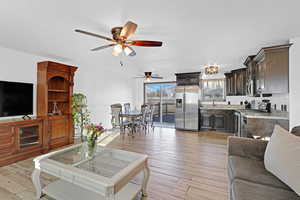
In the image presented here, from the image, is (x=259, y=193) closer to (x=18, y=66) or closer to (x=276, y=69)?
(x=276, y=69)

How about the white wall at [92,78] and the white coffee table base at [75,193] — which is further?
the white wall at [92,78]

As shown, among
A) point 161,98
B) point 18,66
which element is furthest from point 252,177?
point 161,98

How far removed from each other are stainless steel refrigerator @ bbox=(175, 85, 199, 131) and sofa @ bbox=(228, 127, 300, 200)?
11.7 ft

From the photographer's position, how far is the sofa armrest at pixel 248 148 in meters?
1.77

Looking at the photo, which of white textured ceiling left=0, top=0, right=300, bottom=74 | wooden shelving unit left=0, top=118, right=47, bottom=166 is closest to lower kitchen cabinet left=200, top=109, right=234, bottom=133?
white textured ceiling left=0, top=0, right=300, bottom=74

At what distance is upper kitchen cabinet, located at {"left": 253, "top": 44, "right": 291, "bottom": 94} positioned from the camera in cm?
271

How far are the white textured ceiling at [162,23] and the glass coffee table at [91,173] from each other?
1992mm

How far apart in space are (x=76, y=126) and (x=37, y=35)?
258 cm

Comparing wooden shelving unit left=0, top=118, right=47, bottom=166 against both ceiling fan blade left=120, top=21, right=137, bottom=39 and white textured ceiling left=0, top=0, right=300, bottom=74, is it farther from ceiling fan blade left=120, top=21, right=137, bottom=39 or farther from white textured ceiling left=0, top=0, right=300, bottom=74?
ceiling fan blade left=120, top=21, right=137, bottom=39

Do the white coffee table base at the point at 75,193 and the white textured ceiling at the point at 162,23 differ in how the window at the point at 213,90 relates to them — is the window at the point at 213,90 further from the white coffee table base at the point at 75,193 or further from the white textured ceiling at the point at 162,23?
the white coffee table base at the point at 75,193

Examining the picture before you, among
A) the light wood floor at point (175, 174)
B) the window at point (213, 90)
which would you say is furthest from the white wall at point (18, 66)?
the window at point (213, 90)

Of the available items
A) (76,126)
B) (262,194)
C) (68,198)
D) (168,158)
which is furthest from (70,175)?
(76,126)

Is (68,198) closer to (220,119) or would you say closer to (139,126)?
(139,126)

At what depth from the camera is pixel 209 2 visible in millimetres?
1784
